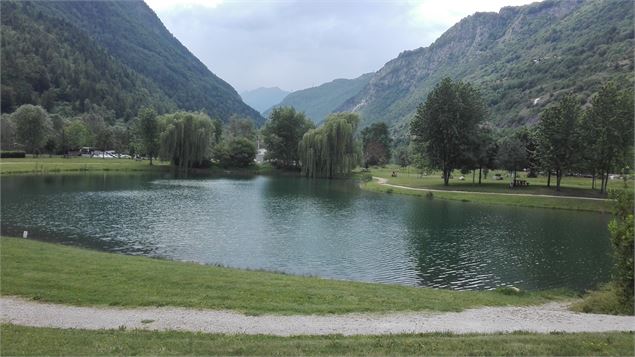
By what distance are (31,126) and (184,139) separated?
3918cm

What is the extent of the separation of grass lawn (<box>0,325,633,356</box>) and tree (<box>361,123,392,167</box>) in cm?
13318

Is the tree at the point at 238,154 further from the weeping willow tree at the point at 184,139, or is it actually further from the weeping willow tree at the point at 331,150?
the weeping willow tree at the point at 331,150

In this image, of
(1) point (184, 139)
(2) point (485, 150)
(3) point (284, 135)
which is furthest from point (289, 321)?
(3) point (284, 135)

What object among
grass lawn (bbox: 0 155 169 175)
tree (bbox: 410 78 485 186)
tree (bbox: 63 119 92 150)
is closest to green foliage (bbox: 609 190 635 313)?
tree (bbox: 410 78 485 186)

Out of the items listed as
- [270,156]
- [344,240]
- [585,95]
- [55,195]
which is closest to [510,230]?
[344,240]

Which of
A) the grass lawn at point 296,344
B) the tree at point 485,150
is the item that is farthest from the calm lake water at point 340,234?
the tree at point 485,150

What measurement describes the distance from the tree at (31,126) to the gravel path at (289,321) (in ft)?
371

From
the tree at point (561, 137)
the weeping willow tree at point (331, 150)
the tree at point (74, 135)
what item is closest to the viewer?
the tree at point (561, 137)

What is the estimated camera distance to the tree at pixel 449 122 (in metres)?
76.9

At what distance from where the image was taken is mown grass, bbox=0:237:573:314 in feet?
51.5

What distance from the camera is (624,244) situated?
15.5 meters

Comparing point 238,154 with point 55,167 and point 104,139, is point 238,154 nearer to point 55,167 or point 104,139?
point 55,167

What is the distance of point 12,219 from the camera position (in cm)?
3697

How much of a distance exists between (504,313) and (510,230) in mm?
27103
